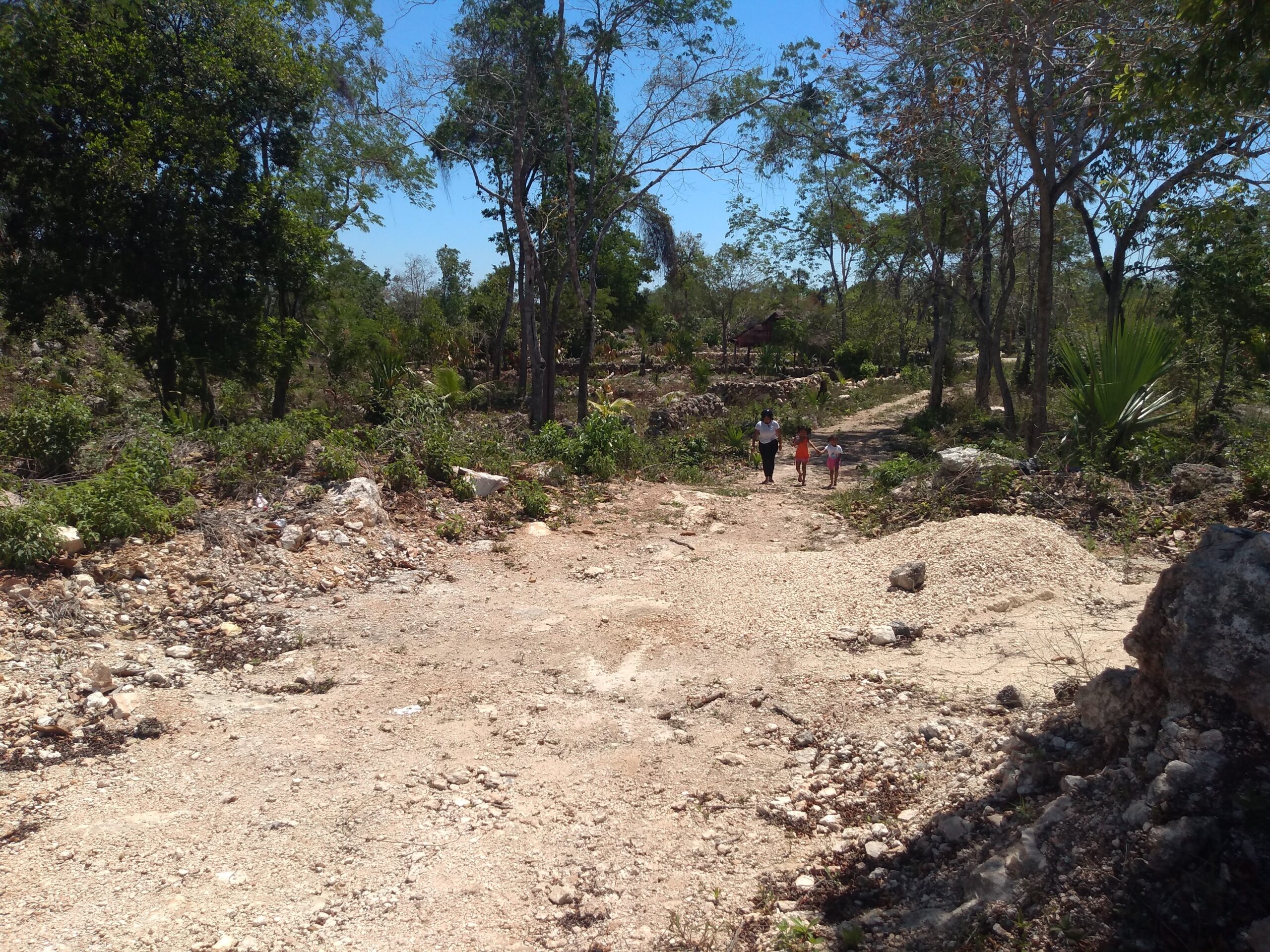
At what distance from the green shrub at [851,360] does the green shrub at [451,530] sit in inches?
854

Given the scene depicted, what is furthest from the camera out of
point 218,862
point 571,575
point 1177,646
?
point 571,575

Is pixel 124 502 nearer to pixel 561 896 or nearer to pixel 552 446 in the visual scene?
pixel 561 896

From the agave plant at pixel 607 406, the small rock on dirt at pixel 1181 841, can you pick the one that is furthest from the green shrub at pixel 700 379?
the small rock on dirt at pixel 1181 841

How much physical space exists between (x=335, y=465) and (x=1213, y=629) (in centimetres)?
762

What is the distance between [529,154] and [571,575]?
11.9m

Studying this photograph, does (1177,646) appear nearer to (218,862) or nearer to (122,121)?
(218,862)

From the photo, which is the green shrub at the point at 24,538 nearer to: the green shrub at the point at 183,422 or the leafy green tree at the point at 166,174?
the green shrub at the point at 183,422

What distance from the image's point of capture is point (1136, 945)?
7.07 feet

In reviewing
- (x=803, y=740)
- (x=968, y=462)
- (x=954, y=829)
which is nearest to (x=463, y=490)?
(x=968, y=462)

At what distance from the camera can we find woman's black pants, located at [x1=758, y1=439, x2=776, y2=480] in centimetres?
1166

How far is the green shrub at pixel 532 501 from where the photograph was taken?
930cm

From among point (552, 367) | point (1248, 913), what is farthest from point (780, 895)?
point (552, 367)

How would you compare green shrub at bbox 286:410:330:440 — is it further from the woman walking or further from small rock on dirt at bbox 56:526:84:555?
the woman walking

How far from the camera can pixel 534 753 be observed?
4418 millimetres
